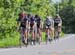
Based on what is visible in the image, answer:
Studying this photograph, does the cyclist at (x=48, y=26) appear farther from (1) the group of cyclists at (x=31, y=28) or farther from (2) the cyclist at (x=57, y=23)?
(2) the cyclist at (x=57, y=23)

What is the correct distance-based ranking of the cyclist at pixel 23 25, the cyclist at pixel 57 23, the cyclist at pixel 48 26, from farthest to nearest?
the cyclist at pixel 57 23 < the cyclist at pixel 48 26 < the cyclist at pixel 23 25

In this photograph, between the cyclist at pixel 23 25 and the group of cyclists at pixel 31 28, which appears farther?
the group of cyclists at pixel 31 28

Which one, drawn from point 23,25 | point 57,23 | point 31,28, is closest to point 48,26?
point 31,28

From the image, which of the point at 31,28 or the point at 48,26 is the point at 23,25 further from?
the point at 48,26

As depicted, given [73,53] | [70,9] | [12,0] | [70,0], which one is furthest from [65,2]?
[73,53]

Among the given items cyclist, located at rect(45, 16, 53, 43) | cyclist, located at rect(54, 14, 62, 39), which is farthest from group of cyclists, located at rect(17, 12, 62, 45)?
cyclist, located at rect(54, 14, 62, 39)

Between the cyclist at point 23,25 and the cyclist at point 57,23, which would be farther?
the cyclist at point 57,23

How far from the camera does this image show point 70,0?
59.5m

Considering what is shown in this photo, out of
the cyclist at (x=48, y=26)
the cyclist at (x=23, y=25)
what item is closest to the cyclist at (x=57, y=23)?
the cyclist at (x=48, y=26)

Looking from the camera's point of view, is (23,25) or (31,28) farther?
(31,28)

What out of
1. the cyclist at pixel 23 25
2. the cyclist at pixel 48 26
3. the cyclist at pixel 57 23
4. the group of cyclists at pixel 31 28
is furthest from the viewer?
the cyclist at pixel 57 23

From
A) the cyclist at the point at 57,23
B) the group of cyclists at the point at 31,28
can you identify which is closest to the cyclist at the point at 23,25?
the group of cyclists at the point at 31,28

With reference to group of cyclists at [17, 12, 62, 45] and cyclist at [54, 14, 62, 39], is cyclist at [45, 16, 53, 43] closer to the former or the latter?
group of cyclists at [17, 12, 62, 45]

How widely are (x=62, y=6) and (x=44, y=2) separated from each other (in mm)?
24403
